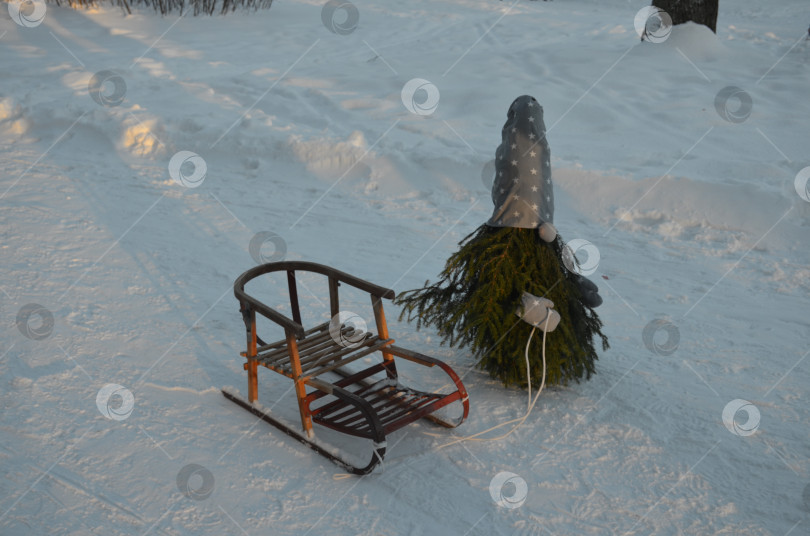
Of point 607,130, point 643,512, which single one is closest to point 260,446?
point 643,512

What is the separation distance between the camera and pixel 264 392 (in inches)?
181

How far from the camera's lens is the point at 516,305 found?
14.2 ft

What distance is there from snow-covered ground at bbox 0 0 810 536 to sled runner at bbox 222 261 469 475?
6.4 inches

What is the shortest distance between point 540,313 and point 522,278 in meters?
0.26

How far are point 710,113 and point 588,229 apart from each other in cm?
320

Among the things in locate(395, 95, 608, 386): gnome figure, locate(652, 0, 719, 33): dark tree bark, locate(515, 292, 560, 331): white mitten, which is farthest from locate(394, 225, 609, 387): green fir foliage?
locate(652, 0, 719, 33): dark tree bark

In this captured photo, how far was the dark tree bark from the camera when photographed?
10.8m

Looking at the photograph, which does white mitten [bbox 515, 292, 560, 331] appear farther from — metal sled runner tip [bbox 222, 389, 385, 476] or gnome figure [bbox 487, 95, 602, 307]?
metal sled runner tip [bbox 222, 389, 385, 476]

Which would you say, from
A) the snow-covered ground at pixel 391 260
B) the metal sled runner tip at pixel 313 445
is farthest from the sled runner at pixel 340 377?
the snow-covered ground at pixel 391 260

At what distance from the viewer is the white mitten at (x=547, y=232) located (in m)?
4.27

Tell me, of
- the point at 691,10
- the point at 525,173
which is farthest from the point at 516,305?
the point at 691,10

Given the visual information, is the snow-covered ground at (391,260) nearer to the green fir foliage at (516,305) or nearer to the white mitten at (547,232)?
the green fir foliage at (516,305)

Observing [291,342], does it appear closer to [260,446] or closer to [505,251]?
[260,446]

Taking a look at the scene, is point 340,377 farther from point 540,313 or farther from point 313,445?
point 540,313
